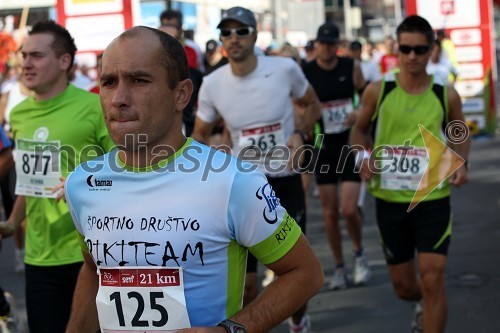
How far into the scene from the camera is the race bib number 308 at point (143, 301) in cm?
277

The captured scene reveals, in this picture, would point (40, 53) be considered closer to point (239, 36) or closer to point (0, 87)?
point (239, 36)

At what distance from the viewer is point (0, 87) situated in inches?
670

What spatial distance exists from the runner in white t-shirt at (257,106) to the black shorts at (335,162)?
198cm

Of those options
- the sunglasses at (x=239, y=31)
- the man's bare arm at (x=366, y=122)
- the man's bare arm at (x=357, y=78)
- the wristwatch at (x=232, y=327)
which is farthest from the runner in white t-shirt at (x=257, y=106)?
the wristwatch at (x=232, y=327)

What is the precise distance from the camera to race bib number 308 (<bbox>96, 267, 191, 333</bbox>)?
2771 millimetres

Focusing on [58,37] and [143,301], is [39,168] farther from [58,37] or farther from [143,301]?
[143,301]

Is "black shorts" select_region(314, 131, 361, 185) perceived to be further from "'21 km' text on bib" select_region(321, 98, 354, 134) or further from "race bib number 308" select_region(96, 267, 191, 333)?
"race bib number 308" select_region(96, 267, 191, 333)

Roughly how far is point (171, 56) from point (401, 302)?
198 inches

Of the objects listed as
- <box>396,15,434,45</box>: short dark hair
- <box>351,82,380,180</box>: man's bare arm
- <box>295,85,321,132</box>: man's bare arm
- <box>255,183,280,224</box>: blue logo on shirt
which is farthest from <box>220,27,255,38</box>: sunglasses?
<box>255,183,280,224</box>: blue logo on shirt

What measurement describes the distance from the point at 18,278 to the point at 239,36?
409cm

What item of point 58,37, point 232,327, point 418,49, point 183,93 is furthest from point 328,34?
point 232,327

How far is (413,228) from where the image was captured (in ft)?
19.5

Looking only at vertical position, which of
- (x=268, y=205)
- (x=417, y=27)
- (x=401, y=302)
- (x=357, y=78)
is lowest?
(x=401, y=302)

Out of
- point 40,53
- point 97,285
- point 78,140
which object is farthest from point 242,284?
point 40,53
